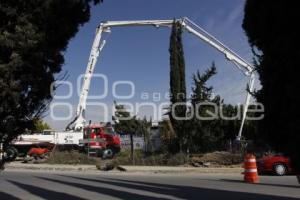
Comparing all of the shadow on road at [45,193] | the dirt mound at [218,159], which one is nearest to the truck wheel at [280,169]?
the dirt mound at [218,159]

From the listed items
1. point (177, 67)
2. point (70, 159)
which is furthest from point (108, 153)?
point (177, 67)

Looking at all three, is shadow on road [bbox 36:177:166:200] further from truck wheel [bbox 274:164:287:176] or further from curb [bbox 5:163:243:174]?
truck wheel [bbox 274:164:287:176]

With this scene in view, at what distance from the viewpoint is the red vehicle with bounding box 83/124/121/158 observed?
145ft

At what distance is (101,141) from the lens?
44750mm

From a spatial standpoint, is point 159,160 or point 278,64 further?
point 159,160

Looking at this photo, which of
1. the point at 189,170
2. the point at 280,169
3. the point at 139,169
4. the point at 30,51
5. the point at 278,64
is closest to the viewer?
the point at 278,64

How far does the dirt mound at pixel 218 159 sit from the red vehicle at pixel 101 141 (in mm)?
10427

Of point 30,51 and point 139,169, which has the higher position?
point 30,51

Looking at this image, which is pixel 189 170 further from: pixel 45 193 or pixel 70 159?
pixel 45 193

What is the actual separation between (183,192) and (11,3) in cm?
994

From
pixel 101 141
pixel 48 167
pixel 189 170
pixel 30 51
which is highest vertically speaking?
pixel 101 141

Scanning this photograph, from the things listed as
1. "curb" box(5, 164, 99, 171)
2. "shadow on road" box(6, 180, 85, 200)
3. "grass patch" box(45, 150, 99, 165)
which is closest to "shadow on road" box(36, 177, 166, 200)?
"shadow on road" box(6, 180, 85, 200)

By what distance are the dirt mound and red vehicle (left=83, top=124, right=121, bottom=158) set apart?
1043 cm

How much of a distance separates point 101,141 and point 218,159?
12.4 m
